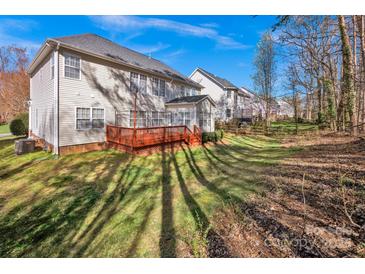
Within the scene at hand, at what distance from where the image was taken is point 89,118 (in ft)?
33.0

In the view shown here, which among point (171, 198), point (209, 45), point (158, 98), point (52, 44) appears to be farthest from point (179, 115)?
point (171, 198)

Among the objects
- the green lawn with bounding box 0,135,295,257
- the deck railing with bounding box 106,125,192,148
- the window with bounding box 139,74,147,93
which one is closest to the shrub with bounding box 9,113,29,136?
the green lawn with bounding box 0,135,295,257

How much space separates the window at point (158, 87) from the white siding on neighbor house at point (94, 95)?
114 cm

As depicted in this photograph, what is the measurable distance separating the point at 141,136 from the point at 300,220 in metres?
7.77

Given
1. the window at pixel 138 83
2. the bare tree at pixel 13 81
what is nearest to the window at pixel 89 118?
the window at pixel 138 83

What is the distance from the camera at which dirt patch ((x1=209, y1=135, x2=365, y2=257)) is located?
8.02 ft

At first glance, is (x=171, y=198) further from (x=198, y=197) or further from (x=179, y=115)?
(x=179, y=115)

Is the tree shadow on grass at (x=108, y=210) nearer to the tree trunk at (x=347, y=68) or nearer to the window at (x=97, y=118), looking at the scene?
the window at (x=97, y=118)

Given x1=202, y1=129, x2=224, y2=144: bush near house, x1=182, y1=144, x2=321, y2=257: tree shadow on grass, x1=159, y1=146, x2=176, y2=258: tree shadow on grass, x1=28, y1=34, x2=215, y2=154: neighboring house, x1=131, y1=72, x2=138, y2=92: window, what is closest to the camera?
x1=182, y1=144, x2=321, y2=257: tree shadow on grass

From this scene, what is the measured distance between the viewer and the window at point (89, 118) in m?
9.63

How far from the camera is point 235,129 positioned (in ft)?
62.2

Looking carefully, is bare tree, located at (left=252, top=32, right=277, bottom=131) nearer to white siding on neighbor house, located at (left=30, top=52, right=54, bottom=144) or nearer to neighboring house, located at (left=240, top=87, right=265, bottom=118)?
neighboring house, located at (left=240, top=87, right=265, bottom=118)

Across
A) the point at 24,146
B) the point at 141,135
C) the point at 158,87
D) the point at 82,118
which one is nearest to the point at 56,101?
the point at 82,118

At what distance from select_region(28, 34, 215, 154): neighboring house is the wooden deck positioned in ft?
2.86
